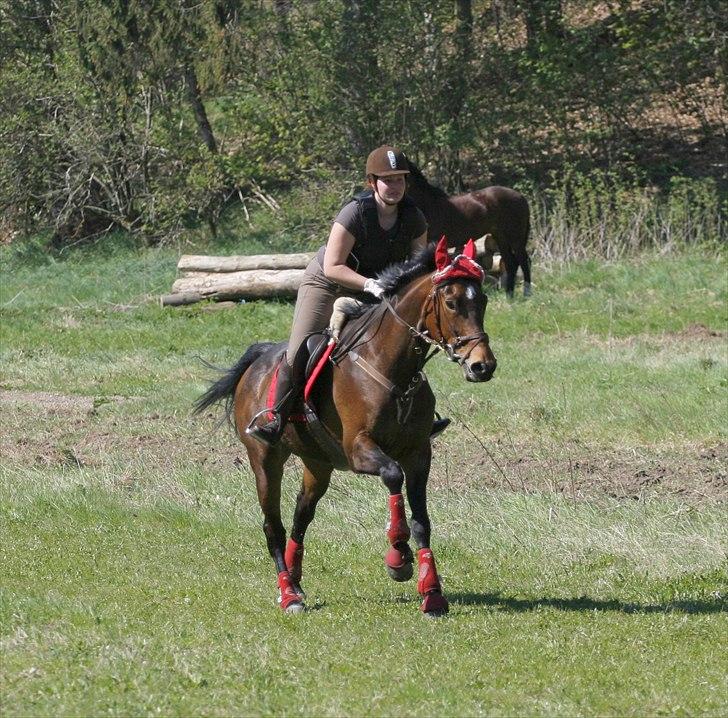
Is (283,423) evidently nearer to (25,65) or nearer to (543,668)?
(543,668)

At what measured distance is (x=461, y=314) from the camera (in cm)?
732

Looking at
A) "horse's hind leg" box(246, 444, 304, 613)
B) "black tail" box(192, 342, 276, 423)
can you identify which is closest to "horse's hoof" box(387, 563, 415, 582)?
"horse's hind leg" box(246, 444, 304, 613)

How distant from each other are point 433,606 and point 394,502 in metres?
0.76

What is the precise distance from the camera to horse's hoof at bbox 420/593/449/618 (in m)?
7.80

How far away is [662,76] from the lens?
29953 mm

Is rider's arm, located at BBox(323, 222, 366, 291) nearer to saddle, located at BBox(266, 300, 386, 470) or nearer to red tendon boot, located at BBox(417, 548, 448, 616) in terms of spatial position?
saddle, located at BBox(266, 300, 386, 470)

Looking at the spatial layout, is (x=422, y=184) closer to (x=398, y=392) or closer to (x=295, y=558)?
(x=295, y=558)

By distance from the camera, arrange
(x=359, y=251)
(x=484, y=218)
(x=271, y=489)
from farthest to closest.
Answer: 1. (x=484, y=218)
2. (x=271, y=489)
3. (x=359, y=251)

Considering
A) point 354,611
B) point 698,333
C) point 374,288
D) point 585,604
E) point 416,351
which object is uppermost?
point 374,288

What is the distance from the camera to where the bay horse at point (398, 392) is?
7.40 metres

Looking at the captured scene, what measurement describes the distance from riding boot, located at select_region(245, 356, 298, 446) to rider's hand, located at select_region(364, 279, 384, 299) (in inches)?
34.8

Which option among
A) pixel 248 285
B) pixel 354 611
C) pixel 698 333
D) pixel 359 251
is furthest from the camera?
pixel 248 285

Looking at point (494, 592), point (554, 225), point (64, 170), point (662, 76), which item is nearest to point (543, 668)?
point (494, 592)

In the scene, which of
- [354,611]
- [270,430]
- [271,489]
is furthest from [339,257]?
[354,611]
